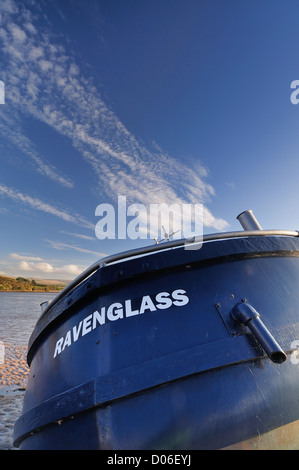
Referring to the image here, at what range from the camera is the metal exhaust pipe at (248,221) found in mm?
3006

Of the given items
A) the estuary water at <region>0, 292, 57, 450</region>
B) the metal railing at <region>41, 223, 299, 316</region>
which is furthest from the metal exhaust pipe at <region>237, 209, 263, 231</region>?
the estuary water at <region>0, 292, 57, 450</region>

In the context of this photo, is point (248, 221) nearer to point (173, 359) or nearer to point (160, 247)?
point (160, 247)

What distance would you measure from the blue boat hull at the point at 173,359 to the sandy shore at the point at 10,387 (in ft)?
6.31

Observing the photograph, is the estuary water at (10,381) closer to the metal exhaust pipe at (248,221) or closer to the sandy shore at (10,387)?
the sandy shore at (10,387)

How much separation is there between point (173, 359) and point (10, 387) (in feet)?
20.0

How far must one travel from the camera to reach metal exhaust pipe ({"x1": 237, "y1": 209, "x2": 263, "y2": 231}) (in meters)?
3.01

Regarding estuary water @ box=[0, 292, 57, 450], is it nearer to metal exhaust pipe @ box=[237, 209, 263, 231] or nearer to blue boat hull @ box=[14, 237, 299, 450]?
blue boat hull @ box=[14, 237, 299, 450]

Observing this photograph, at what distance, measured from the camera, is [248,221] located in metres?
3.08

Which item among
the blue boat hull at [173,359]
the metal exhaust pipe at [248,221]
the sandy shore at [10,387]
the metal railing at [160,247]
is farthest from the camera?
the sandy shore at [10,387]

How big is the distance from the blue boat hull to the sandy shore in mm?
1924

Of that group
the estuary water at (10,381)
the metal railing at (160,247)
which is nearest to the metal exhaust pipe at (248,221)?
the metal railing at (160,247)

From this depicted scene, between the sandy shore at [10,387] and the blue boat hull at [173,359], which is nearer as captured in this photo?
the blue boat hull at [173,359]

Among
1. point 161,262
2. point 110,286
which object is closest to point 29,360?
point 110,286

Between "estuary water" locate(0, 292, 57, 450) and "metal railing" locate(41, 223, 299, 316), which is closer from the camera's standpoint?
"metal railing" locate(41, 223, 299, 316)
